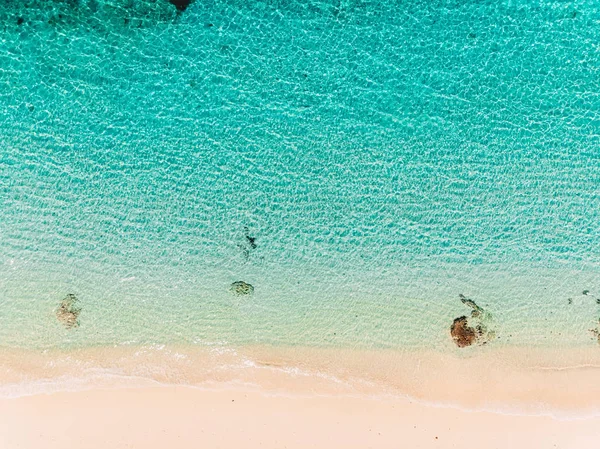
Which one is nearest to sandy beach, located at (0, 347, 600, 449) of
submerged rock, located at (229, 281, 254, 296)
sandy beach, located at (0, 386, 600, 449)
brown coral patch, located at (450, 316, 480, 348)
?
sandy beach, located at (0, 386, 600, 449)

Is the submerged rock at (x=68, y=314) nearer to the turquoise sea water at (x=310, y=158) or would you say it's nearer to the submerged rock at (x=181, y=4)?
the turquoise sea water at (x=310, y=158)

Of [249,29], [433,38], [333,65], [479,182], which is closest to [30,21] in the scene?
[249,29]

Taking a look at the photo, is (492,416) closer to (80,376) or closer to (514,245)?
(514,245)

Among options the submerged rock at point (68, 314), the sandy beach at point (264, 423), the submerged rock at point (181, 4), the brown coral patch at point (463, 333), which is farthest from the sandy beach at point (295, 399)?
the submerged rock at point (181, 4)

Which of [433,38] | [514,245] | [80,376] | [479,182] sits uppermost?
[433,38]

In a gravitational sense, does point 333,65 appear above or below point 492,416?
above
